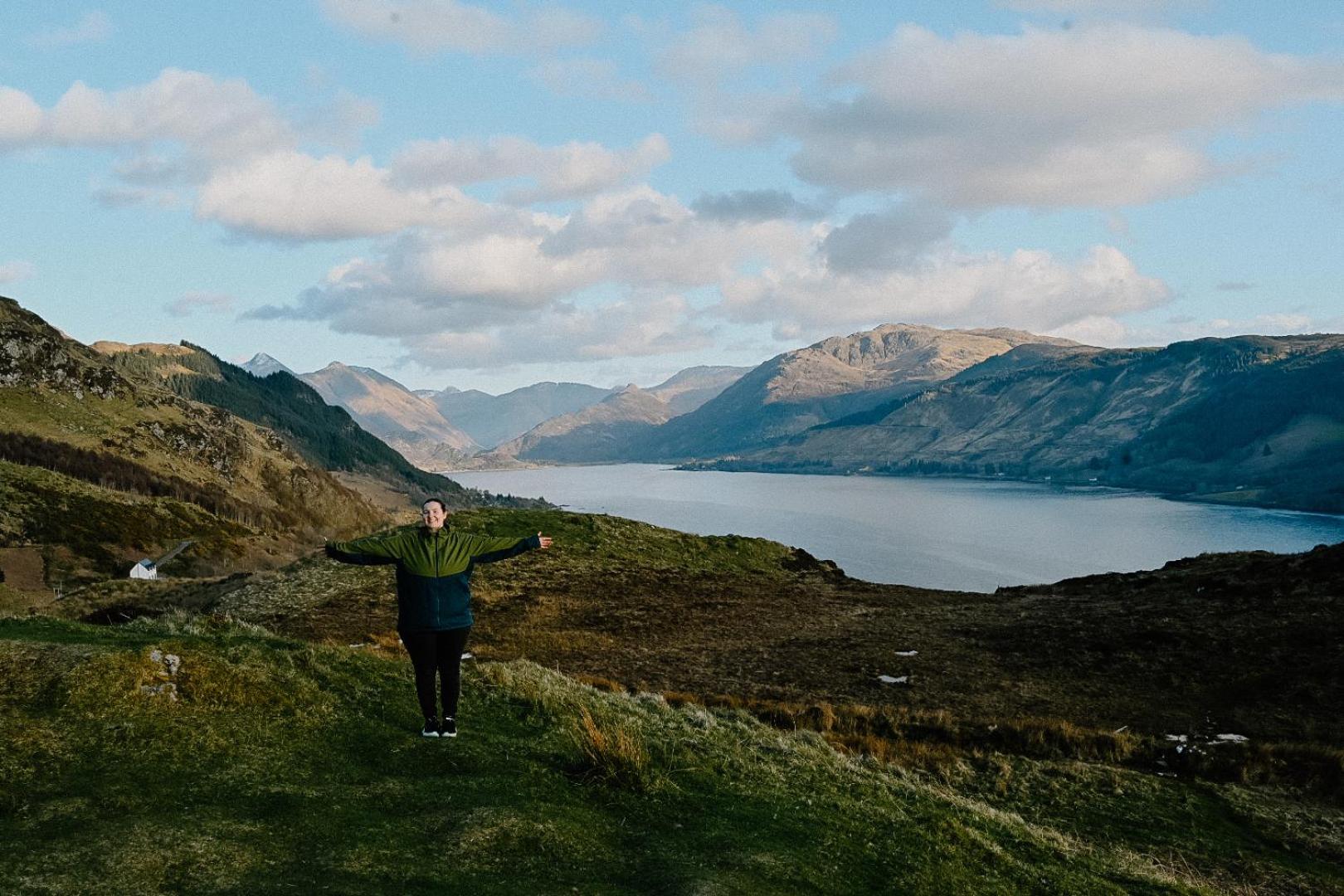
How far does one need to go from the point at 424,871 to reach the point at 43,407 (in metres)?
200

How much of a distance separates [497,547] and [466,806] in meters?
3.63

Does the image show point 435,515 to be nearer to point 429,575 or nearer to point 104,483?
point 429,575

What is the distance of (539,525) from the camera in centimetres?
4541

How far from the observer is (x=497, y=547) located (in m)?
11.4

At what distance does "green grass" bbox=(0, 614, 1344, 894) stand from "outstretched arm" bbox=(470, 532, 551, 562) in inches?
87.1

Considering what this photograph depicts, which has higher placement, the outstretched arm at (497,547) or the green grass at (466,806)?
the outstretched arm at (497,547)

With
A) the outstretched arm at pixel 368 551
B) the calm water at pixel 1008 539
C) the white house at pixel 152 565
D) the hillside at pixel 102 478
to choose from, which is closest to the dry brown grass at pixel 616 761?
the outstretched arm at pixel 368 551

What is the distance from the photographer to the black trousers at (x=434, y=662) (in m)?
10.6

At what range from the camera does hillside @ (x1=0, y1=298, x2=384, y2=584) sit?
110 m

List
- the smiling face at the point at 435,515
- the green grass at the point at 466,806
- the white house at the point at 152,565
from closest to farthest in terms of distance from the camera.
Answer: the green grass at the point at 466,806 < the smiling face at the point at 435,515 < the white house at the point at 152,565

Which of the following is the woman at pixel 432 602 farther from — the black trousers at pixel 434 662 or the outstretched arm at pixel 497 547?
the outstretched arm at pixel 497 547

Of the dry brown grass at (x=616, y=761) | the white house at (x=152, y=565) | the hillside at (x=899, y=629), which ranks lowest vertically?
the white house at (x=152, y=565)

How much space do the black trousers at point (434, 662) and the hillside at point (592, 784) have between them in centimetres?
57

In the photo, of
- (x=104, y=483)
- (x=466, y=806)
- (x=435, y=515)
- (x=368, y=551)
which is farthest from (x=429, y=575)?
(x=104, y=483)
